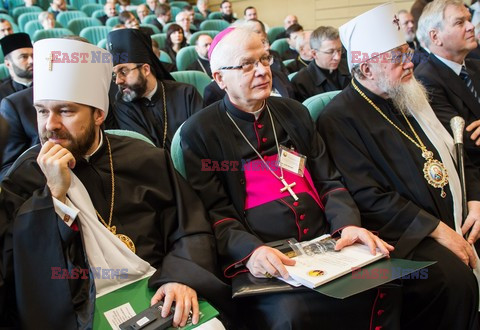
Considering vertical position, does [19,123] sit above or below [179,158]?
above

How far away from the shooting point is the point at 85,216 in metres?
1.76

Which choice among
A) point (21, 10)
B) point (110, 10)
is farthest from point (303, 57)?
point (21, 10)

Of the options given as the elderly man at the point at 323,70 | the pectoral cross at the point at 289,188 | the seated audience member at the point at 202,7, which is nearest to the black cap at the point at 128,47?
the elderly man at the point at 323,70

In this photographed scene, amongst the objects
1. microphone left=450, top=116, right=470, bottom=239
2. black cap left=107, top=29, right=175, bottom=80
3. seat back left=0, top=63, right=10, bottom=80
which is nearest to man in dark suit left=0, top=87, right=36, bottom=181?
black cap left=107, top=29, right=175, bottom=80

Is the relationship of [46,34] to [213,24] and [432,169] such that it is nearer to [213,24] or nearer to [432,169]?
[213,24]

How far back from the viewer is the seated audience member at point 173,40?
7.49 metres

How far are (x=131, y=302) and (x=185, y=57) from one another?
5264 mm

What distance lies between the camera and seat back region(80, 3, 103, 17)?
1109 centimetres

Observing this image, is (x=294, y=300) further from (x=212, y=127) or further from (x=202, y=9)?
(x=202, y=9)

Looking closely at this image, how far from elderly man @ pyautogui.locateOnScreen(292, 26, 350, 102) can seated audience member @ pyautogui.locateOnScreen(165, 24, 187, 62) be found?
3.27 metres

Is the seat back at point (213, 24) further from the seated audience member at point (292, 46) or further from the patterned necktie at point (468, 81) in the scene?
the patterned necktie at point (468, 81)

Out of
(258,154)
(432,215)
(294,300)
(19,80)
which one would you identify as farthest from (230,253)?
(19,80)

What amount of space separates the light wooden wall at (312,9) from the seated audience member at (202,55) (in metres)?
6.25

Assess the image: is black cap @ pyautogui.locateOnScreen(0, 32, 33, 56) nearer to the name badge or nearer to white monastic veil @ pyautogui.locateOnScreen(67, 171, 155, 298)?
white monastic veil @ pyautogui.locateOnScreen(67, 171, 155, 298)
